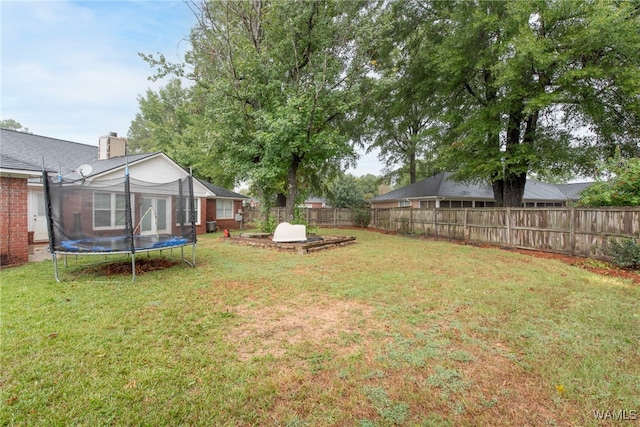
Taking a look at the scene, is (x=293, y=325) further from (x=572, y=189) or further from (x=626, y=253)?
(x=572, y=189)

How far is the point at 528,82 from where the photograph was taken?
10523 millimetres

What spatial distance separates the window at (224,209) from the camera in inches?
701

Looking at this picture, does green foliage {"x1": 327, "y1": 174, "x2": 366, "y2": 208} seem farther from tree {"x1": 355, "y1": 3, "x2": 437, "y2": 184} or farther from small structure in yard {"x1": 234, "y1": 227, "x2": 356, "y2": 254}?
small structure in yard {"x1": 234, "y1": 227, "x2": 356, "y2": 254}

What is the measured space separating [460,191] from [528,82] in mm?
10066

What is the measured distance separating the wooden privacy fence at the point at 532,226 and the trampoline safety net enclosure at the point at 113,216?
34.9 feet

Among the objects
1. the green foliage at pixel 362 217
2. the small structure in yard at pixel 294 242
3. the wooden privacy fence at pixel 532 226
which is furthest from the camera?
the green foliage at pixel 362 217

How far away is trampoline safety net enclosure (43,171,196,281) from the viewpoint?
5590 millimetres

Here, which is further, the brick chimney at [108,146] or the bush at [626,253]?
the brick chimney at [108,146]

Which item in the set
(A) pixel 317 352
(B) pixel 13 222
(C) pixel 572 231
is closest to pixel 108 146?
(B) pixel 13 222

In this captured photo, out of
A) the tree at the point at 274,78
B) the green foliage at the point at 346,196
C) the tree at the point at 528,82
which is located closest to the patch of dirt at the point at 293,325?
the tree at the point at 274,78

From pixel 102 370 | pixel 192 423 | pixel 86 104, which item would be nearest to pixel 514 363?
pixel 192 423

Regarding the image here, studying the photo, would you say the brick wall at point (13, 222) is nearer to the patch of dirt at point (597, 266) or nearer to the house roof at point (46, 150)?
the house roof at point (46, 150)

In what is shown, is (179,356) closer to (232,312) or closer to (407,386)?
(232,312)

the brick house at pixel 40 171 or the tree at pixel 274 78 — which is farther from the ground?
the tree at pixel 274 78
